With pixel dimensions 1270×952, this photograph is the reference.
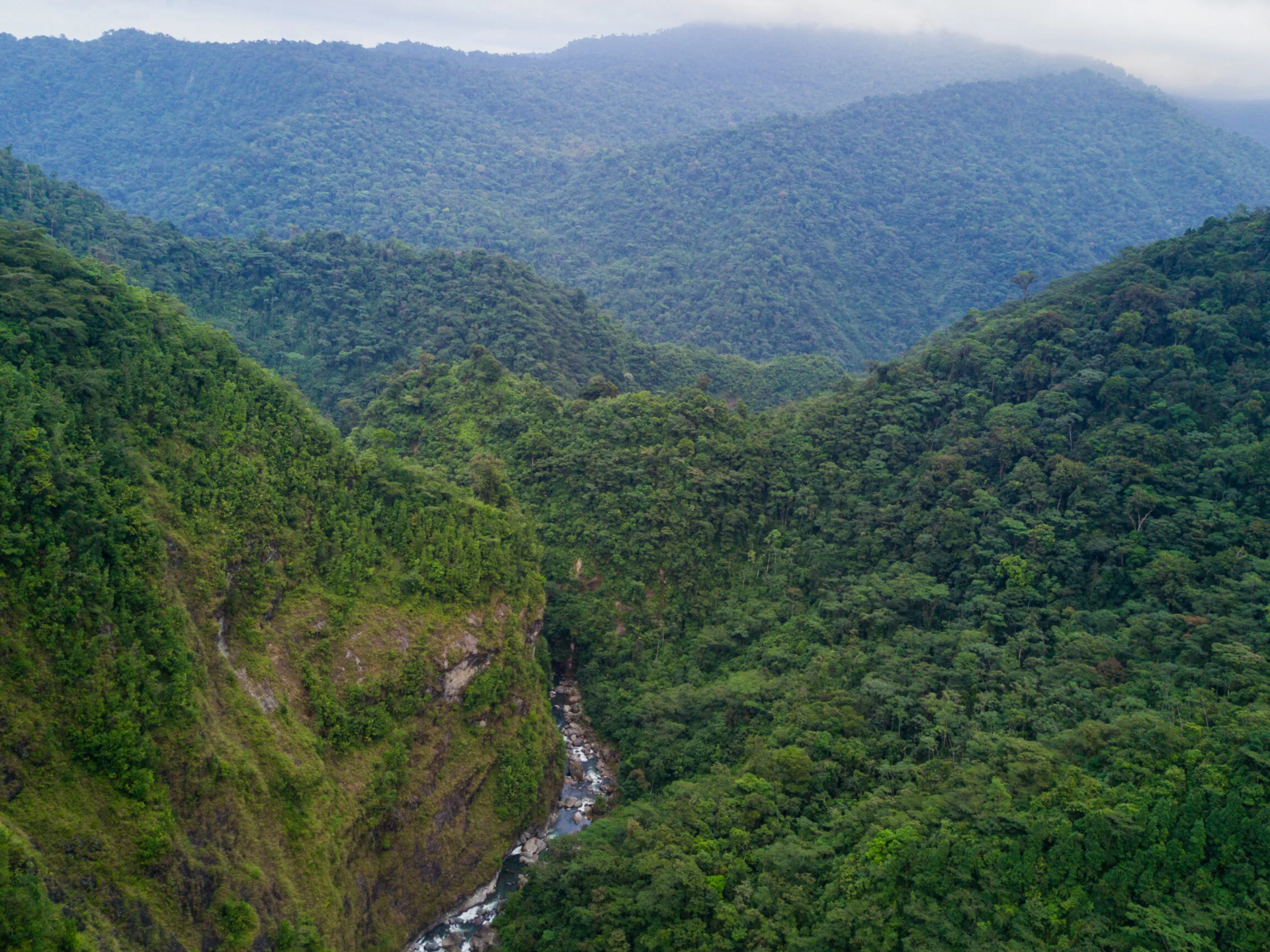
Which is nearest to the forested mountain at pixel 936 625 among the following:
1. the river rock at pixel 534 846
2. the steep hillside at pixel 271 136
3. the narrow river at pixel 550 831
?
the narrow river at pixel 550 831

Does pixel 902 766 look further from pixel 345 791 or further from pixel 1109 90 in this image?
pixel 1109 90

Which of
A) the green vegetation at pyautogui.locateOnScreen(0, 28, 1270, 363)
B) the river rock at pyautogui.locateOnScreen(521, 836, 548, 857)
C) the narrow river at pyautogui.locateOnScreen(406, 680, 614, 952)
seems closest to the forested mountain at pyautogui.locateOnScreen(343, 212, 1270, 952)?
the narrow river at pyautogui.locateOnScreen(406, 680, 614, 952)

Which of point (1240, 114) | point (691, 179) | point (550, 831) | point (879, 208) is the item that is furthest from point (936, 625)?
point (1240, 114)

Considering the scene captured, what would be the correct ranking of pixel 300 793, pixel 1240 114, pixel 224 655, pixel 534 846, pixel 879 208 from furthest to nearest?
pixel 1240 114, pixel 879 208, pixel 534 846, pixel 224 655, pixel 300 793

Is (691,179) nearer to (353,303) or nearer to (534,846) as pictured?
(353,303)

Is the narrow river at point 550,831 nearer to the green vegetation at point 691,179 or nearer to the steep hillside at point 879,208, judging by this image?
the green vegetation at point 691,179

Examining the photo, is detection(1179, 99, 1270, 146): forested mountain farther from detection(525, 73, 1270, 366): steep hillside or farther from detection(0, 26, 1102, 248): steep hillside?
detection(0, 26, 1102, 248): steep hillside
